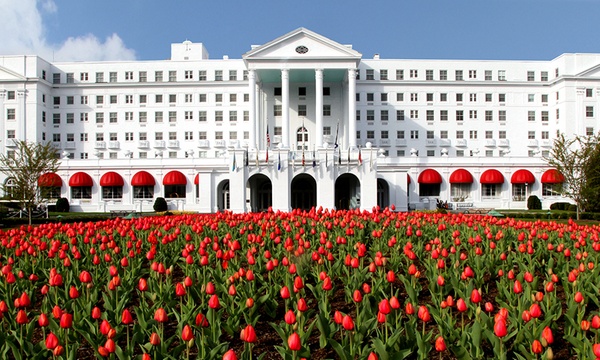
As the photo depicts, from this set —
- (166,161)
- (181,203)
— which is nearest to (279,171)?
(181,203)

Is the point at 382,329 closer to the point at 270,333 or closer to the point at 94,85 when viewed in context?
the point at 270,333

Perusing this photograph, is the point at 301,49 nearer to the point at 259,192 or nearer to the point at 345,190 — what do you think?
the point at 345,190

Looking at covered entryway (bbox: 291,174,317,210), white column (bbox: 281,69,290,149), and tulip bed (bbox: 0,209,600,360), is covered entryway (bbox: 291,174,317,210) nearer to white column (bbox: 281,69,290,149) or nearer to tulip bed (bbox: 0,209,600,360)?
white column (bbox: 281,69,290,149)

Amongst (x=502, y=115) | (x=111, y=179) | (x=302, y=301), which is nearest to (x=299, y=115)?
(x=111, y=179)

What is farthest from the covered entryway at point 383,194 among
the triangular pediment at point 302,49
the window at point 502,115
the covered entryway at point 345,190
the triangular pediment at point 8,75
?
the triangular pediment at point 8,75

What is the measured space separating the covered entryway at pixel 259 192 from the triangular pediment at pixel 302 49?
15144mm

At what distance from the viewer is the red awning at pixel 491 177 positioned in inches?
2296

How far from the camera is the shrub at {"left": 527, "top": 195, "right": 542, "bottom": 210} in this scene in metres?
55.2

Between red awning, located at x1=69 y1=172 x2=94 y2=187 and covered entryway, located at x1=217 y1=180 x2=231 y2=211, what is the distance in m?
17.3

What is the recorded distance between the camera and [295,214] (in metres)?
17.3

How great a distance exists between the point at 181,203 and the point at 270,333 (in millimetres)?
49418

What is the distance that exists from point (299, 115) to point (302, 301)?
2395 inches

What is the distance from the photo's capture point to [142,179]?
5766 cm

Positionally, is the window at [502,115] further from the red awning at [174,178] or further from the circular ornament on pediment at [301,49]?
the red awning at [174,178]
